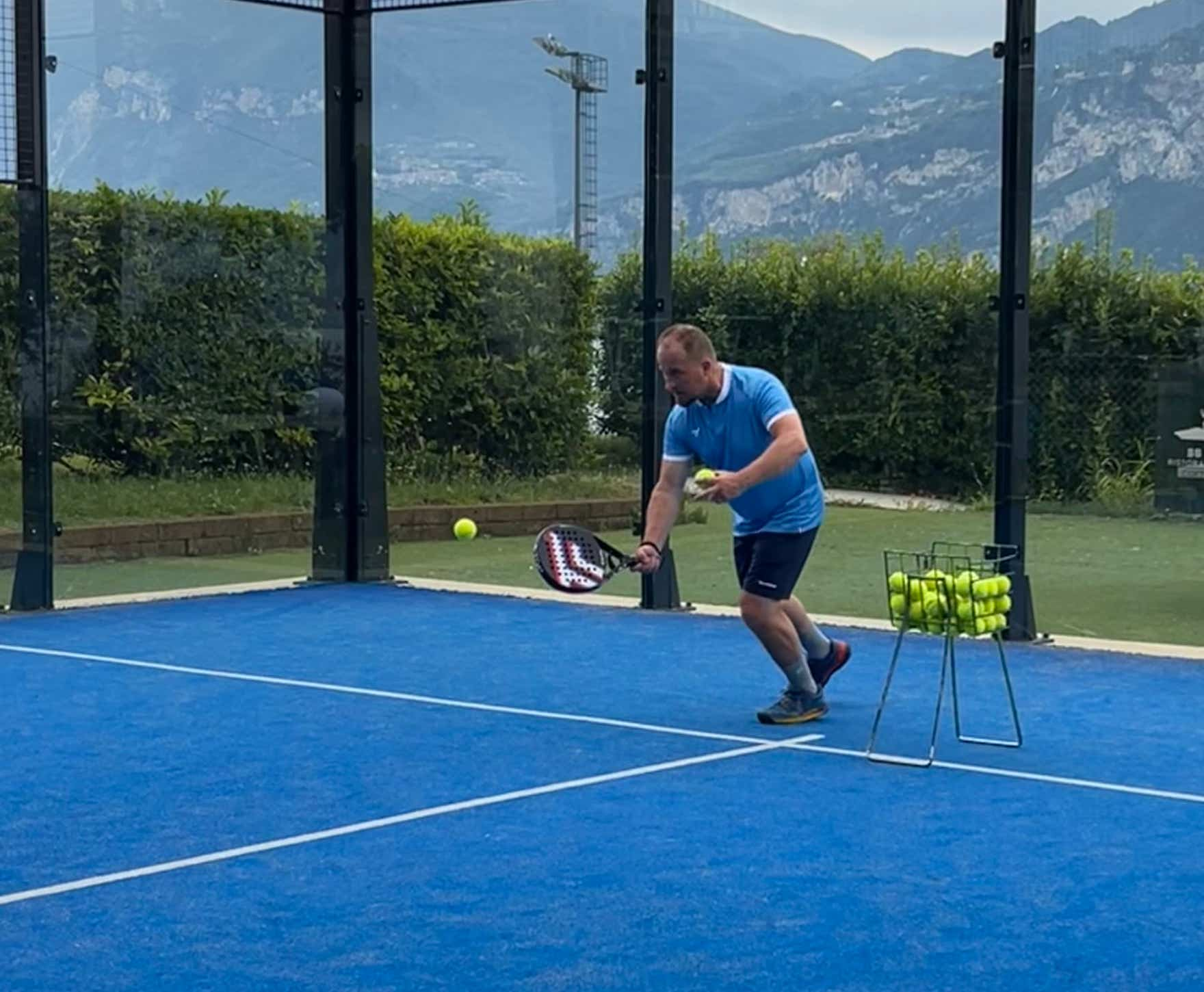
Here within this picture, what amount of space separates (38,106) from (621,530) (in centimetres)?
403

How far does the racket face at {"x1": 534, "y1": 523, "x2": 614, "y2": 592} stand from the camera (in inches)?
287

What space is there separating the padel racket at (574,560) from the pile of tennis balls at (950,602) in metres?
0.97

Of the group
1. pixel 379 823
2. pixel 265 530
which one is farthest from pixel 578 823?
pixel 265 530

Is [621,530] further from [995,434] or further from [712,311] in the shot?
[995,434]

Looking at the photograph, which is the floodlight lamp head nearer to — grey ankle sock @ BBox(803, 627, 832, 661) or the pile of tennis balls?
grey ankle sock @ BBox(803, 627, 832, 661)

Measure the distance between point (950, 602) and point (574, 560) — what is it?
1347mm

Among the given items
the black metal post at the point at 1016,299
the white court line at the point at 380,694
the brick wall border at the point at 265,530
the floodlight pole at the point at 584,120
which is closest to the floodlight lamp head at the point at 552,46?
the floodlight pole at the point at 584,120

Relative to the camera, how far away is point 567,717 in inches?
314

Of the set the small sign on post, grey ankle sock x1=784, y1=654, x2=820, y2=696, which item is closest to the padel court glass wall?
the small sign on post

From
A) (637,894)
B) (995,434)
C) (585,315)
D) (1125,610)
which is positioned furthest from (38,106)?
(637,894)

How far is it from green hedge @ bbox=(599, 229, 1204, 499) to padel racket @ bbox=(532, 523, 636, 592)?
376 cm

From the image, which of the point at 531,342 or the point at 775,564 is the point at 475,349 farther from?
the point at 775,564

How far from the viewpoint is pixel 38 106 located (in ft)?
36.3

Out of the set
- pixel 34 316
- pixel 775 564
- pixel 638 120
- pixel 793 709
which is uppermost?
pixel 638 120
